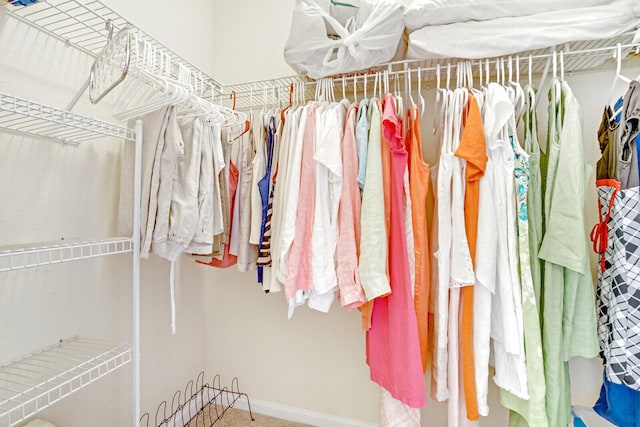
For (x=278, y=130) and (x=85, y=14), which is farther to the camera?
(x=278, y=130)

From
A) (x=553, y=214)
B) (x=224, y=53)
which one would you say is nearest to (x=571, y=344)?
(x=553, y=214)

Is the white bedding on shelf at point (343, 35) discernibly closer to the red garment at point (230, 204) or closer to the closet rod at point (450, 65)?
the closet rod at point (450, 65)

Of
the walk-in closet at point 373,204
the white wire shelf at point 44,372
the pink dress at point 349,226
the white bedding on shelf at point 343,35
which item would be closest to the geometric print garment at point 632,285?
the walk-in closet at point 373,204

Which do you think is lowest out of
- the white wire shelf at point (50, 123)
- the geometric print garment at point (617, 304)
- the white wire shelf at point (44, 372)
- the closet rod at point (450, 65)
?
the white wire shelf at point (44, 372)

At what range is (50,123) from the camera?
87 cm

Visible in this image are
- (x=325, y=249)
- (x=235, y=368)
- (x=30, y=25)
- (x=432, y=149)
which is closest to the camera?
(x=30, y=25)

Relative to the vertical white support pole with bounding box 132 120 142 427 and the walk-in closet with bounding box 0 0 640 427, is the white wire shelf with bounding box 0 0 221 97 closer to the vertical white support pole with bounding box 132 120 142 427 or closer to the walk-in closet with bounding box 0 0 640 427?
the walk-in closet with bounding box 0 0 640 427

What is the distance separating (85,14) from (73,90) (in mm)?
263

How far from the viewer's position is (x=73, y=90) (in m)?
1.01

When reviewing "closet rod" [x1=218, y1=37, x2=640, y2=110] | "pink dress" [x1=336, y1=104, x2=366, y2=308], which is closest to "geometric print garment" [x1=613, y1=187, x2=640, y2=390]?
"closet rod" [x1=218, y1=37, x2=640, y2=110]

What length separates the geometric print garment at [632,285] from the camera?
2.69ft

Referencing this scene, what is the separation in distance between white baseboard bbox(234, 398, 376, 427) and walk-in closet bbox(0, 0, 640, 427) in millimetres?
522

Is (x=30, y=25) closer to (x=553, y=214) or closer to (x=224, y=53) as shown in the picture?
(x=224, y=53)

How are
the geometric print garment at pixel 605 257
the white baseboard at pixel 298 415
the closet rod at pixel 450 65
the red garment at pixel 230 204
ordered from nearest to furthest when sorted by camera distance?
the geometric print garment at pixel 605 257, the closet rod at pixel 450 65, the red garment at pixel 230 204, the white baseboard at pixel 298 415
